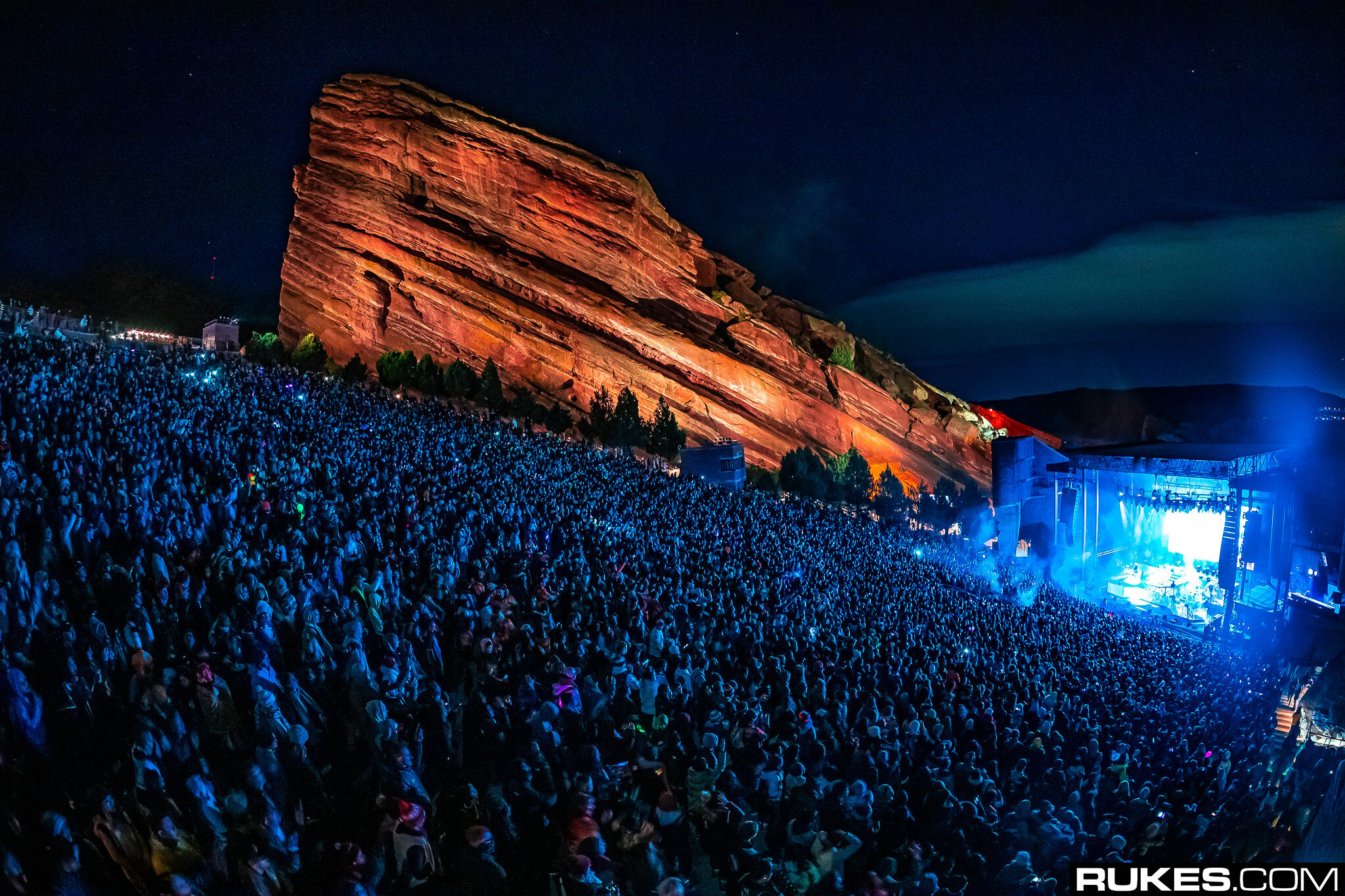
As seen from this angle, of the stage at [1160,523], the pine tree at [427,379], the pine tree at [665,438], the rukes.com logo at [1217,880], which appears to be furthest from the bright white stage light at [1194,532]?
the pine tree at [427,379]

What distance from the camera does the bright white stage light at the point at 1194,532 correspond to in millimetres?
32438

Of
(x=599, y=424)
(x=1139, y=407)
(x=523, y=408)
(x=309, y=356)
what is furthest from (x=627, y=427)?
(x=1139, y=407)

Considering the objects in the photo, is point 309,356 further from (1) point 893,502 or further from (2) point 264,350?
(1) point 893,502

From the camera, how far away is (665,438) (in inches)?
1671

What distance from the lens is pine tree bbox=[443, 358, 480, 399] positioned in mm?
47562

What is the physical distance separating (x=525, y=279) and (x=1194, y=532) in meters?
44.6

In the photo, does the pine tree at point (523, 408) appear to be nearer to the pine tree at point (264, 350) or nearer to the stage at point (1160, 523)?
the pine tree at point (264, 350)

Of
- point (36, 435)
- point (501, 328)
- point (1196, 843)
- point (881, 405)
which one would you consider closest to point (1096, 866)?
point (1196, 843)

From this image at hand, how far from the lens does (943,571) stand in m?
22.0

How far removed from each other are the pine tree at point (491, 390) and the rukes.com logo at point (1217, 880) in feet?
134

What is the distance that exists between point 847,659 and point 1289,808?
440 cm

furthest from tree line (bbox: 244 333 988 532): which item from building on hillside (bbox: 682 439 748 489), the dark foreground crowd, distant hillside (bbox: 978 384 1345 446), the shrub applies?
distant hillside (bbox: 978 384 1345 446)

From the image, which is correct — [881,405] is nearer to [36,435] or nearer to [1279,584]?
[1279,584]

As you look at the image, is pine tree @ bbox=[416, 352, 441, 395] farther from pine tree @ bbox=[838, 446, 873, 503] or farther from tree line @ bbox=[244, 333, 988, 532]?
pine tree @ bbox=[838, 446, 873, 503]
